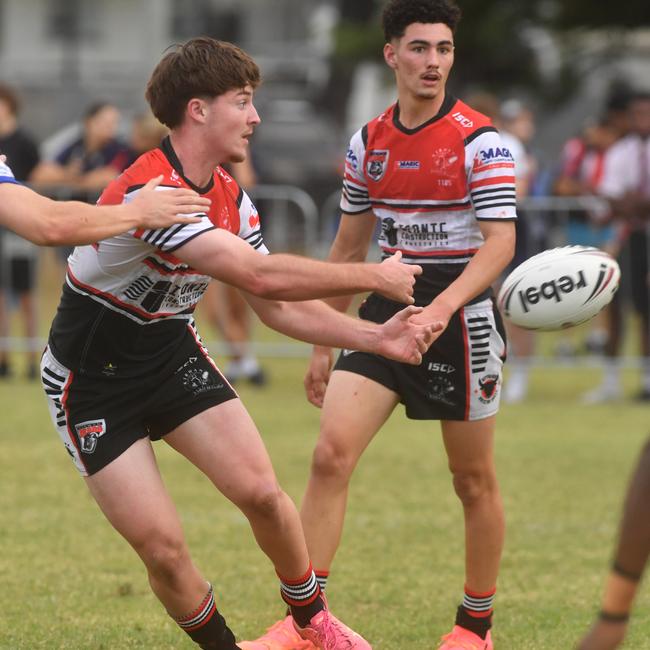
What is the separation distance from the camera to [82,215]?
4379 millimetres

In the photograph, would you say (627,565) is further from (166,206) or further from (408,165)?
(408,165)

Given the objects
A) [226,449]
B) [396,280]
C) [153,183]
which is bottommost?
[226,449]

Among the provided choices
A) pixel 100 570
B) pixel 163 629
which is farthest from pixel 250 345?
pixel 163 629

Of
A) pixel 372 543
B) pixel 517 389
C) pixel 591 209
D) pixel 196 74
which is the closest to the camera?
pixel 196 74

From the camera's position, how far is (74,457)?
4949mm

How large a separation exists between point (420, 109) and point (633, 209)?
733cm

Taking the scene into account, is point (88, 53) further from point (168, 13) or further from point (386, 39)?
point (386, 39)

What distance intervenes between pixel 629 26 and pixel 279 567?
21147mm

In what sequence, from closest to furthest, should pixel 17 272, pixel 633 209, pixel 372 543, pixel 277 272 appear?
pixel 277 272, pixel 372 543, pixel 633 209, pixel 17 272

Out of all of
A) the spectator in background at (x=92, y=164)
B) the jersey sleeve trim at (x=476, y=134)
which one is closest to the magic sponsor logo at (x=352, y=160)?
the jersey sleeve trim at (x=476, y=134)

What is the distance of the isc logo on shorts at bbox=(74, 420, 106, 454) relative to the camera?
16.1 feet

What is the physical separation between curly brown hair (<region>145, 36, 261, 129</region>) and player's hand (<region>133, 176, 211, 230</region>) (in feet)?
1.24

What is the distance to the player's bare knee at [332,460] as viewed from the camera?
5504 millimetres

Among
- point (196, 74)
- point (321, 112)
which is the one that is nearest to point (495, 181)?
point (196, 74)
